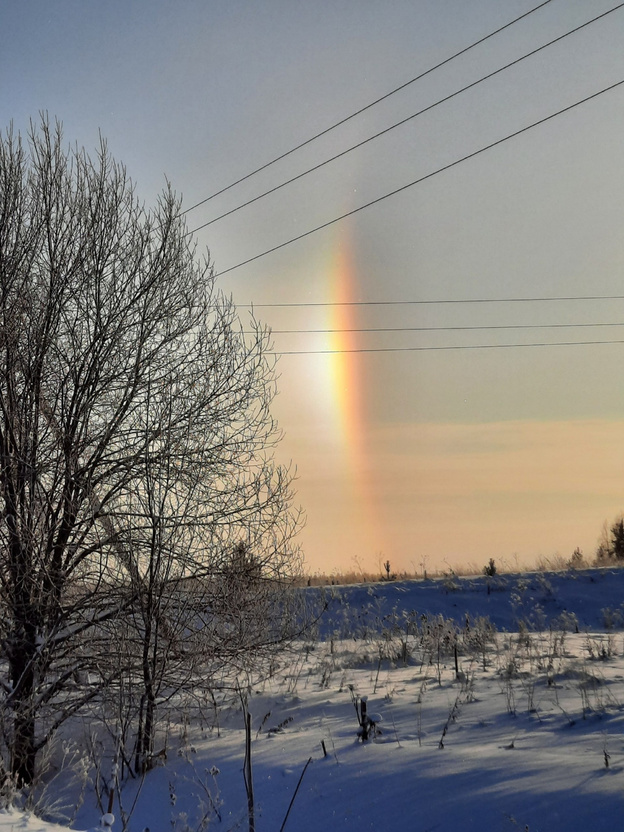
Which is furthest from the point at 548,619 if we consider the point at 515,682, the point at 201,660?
the point at 201,660

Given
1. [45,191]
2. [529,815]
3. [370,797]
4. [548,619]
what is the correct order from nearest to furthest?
[529,815], [370,797], [45,191], [548,619]

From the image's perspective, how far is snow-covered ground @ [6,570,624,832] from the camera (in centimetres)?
474

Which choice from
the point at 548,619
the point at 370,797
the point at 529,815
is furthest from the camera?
the point at 548,619

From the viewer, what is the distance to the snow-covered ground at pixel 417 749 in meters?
4.74

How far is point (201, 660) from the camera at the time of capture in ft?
25.6

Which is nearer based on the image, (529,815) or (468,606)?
(529,815)

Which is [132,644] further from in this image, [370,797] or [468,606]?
[468,606]

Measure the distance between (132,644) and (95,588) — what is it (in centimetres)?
69

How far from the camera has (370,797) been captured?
5367 millimetres

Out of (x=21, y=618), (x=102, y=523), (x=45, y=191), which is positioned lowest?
(x=21, y=618)

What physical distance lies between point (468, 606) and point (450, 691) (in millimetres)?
9725

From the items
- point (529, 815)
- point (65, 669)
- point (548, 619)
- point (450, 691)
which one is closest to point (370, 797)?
point (529, 815)

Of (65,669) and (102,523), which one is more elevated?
(102,523)

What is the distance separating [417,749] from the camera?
19.6 ft
